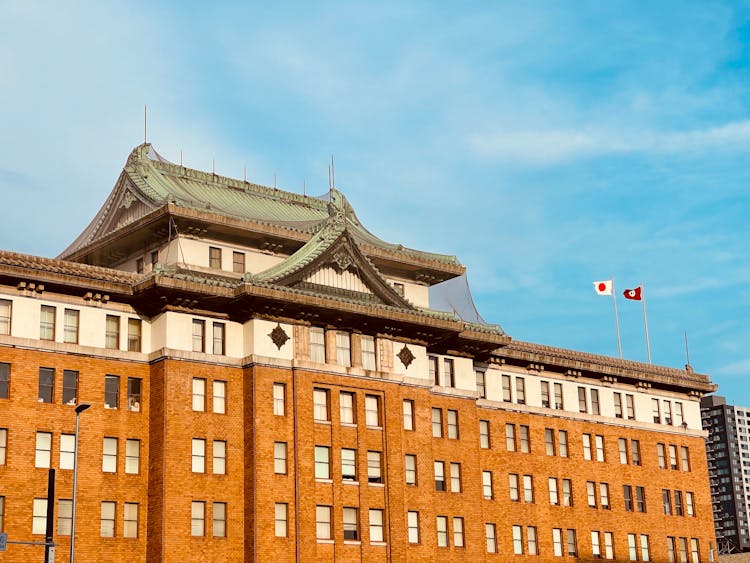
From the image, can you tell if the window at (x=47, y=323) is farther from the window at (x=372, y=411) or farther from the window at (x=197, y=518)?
the window at (x=372, y=411)

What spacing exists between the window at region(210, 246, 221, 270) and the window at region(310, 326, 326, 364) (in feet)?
22.2

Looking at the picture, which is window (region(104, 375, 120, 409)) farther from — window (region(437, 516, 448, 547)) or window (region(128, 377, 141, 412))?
window (region(437, 516, 448, 547))

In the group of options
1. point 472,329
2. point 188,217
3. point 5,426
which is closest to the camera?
point 5,426

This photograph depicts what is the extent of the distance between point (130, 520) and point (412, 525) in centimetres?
1571

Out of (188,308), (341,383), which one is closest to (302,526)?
(341,383)

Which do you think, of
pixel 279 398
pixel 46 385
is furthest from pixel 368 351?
pixel 46 385

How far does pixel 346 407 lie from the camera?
6675cm

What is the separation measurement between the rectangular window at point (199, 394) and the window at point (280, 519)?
6.15 m

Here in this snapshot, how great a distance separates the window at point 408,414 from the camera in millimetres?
69312

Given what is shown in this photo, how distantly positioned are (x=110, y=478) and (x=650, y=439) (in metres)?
40.7

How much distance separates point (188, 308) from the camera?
63.6 m

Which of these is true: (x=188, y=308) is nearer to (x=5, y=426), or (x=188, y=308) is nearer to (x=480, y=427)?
(x=5, y=426)

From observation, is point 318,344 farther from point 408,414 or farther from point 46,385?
point 46,385

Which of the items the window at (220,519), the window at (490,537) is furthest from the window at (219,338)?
the window at (490,537)
